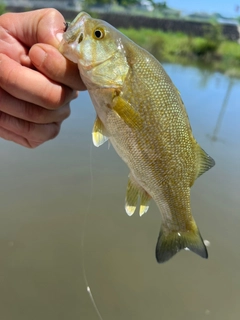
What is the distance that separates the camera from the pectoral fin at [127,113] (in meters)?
1.48

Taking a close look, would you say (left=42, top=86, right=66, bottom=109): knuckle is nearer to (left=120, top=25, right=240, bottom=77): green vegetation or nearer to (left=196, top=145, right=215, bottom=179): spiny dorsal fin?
(left=196, top=145, right=215, bottom=179): spiny dorsal fin

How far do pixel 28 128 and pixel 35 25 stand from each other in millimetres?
489

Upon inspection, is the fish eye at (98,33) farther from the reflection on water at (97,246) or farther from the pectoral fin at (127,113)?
the reflection on water at (97,246)

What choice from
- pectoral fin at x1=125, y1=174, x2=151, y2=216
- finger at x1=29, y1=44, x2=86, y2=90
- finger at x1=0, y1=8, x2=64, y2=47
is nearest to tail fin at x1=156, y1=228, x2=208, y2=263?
pectoral fin at x1=125, y1=174, x2=151, y2=216

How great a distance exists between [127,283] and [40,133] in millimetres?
2125

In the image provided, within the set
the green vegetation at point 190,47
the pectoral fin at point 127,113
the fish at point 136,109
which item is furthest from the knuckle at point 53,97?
the green vegetation at point 190,47

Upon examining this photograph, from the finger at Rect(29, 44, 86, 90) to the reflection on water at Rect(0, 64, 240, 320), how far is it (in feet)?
3.30

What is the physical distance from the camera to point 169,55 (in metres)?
24.9

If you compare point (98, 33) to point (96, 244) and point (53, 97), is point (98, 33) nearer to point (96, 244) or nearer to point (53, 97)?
point (53, 97)

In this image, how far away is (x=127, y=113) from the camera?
1.49m

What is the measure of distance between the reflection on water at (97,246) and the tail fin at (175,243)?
3.12 feet

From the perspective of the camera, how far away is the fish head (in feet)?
4.74

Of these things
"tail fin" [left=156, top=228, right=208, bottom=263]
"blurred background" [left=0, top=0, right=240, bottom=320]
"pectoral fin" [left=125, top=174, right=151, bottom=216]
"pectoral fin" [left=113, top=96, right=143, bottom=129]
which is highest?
"pectoral fin" [left=113, top=96, right=143, bottom=129]

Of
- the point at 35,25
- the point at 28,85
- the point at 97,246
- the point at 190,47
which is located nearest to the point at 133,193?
the point at 28,85
